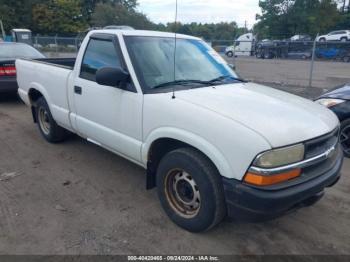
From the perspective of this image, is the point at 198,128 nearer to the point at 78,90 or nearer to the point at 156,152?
the point at 156,152

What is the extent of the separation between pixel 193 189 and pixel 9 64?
649 cm

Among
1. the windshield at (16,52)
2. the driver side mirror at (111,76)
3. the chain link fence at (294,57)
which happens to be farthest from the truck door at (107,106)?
the chain link fence at (294,57)

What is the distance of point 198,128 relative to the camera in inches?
104

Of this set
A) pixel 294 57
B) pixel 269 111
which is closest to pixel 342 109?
pixel 269 111

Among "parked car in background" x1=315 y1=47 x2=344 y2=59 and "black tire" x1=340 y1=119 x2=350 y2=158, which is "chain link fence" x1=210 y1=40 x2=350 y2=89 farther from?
"black tire" x1=340 y1=119 x2=350 y2=158

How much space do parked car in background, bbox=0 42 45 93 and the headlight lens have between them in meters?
7.00

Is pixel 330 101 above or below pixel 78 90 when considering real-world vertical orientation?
below

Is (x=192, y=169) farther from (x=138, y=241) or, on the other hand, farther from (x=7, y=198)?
(x=7, y=198)

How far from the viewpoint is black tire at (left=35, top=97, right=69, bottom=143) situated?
16.7ft

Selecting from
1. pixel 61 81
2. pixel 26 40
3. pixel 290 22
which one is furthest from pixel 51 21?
pixel 61 81

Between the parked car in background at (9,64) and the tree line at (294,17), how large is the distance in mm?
43186

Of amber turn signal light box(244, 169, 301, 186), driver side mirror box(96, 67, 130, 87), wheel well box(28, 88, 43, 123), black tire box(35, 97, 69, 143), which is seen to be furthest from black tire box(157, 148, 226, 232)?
wheel well box(28, 88, 43, 123)

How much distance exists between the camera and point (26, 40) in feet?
68.9

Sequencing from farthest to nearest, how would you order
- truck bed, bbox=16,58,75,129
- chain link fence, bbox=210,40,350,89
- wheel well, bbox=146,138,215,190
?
chain link fence, bbox=210,40,350,89
truck bed, bbox=16,58,75,129
wheel well, bbox=146,138,215,190
